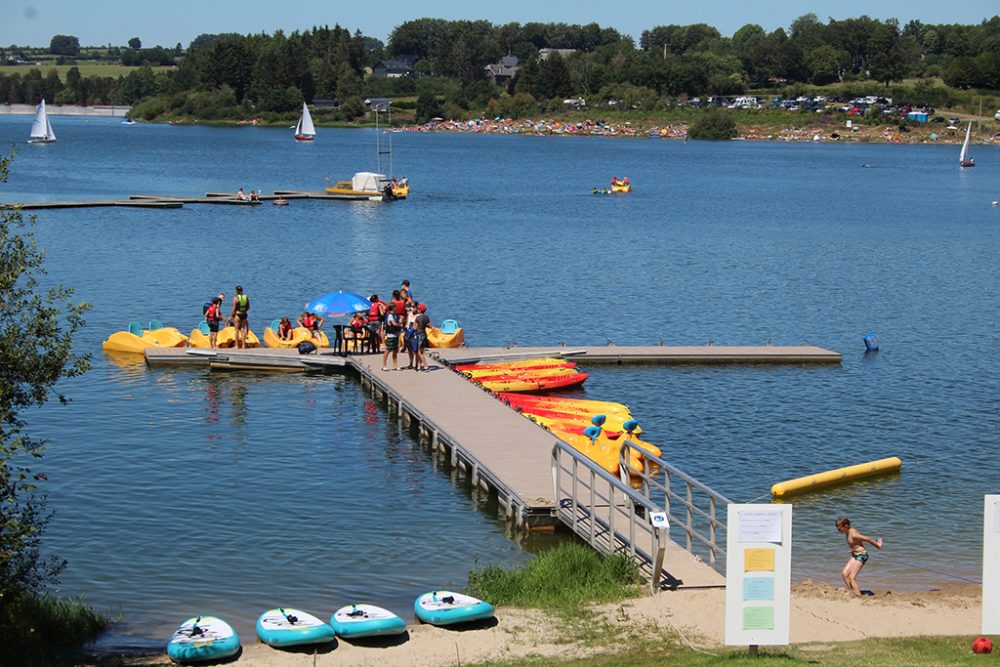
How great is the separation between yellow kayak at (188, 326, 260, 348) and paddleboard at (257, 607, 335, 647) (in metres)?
22.2

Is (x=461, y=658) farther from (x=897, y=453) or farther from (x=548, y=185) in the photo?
(x=548, y=185)

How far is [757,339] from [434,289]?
15.5m

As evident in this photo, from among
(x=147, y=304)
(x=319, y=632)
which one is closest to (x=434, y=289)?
→ (x=147, y=304)

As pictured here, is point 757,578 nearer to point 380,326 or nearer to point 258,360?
point 380,326

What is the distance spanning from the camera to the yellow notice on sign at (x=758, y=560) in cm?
1582

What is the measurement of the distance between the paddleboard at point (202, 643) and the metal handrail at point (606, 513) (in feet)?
19.5

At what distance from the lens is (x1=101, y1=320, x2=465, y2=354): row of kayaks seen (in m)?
39.7

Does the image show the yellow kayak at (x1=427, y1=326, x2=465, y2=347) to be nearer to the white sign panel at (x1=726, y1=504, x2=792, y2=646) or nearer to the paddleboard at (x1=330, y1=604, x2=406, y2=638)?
the paddleboard at (x1=330, y1=604, x2=406, y2=638)

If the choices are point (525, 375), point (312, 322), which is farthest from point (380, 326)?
point (525, 375)

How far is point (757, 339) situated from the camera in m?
46.8

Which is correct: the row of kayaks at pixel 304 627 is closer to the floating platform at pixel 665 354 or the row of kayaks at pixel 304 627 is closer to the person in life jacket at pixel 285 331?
the floating platform at pixel 665 354

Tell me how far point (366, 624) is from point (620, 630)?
3.34 meters

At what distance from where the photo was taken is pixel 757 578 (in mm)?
15820

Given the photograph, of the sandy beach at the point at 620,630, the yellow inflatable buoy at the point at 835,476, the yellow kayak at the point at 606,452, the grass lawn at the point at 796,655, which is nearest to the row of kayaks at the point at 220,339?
the yellow kayak at the point at 606,452
